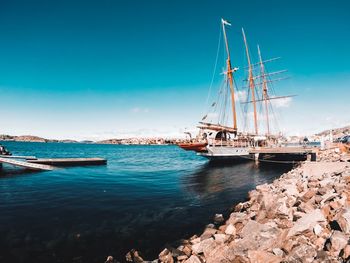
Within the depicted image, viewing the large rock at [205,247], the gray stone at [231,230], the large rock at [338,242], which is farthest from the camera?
the gray stone at [231,230]

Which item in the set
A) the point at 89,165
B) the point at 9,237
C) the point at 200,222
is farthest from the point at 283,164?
the point at 9,237

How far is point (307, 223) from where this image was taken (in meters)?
8.21

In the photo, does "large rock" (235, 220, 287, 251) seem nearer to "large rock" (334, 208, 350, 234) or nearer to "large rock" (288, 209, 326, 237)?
"large rock" (288, 209, 326, 237)

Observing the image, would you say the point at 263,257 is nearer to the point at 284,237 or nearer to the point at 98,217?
the point at 284,237

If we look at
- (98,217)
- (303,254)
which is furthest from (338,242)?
(98,217)

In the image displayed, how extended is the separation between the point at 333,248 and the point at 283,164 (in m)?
41.1

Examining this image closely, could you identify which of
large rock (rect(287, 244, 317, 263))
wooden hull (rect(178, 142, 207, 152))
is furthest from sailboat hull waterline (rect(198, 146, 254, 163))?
large rock (rect(287, 244, 317, 263))

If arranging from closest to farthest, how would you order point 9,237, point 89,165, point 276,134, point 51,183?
point 9,237, point 51,183, point 89,165, point 276,134

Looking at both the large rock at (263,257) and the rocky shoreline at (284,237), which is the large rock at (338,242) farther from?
the large rock at (263,257)

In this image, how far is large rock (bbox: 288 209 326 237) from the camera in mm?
8008

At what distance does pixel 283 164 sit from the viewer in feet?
147

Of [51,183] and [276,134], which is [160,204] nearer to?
[51,183]

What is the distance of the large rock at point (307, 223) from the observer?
8008 millimetres

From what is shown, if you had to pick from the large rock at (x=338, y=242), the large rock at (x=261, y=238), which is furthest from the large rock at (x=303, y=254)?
the large rock at (x=261, y=238)
